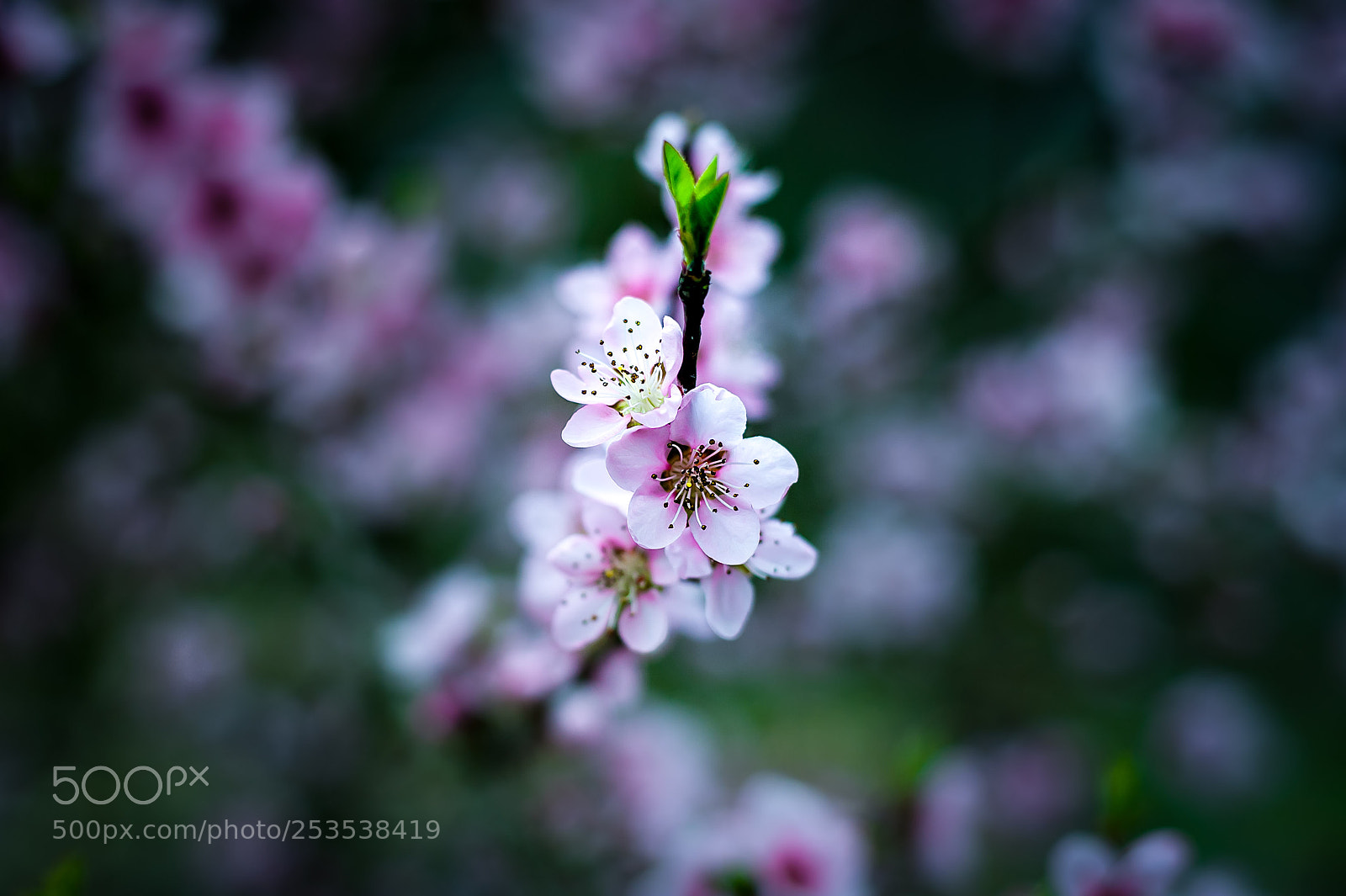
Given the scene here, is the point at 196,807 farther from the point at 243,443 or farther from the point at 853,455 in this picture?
the point at 853,455

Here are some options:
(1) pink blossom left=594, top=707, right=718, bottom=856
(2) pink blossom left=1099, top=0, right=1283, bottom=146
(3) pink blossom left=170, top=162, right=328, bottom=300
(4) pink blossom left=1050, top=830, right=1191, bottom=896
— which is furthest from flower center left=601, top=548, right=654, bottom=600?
(2) pink blossom left=1099, top=0, right=1283, bottom=146

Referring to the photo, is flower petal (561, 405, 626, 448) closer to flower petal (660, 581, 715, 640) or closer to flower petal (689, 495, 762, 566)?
flower petal (689, 495, 762, 566)

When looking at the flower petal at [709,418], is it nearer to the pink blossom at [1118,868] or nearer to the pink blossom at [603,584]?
the pink blossom at [603,584]

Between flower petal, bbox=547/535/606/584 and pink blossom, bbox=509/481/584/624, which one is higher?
pink blossom, bbox=509/481/584/624

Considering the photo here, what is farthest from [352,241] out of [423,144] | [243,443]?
[423,144]

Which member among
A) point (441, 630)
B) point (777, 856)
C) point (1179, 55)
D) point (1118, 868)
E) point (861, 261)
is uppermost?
point (1179, 55)

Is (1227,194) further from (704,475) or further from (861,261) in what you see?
(704,475)

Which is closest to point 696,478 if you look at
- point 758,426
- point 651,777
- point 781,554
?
point 781,554
